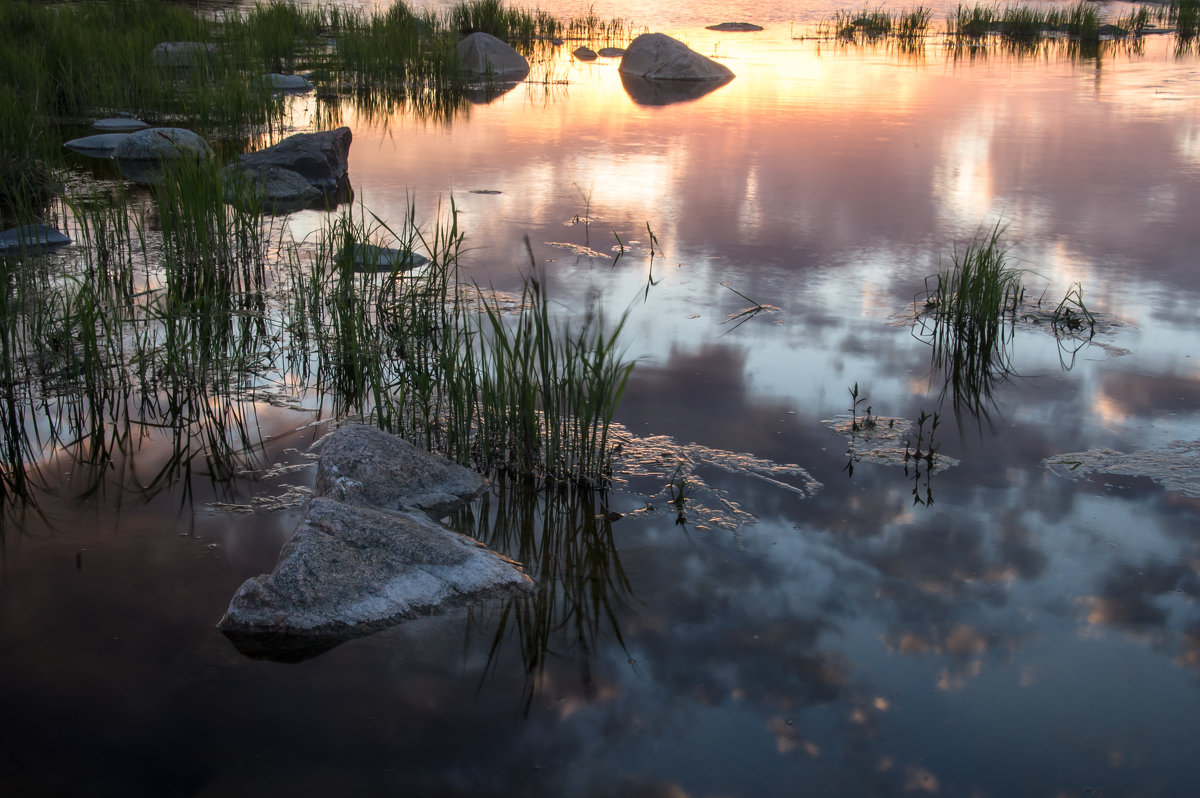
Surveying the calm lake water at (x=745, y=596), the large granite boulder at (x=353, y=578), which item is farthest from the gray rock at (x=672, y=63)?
the large granite boulder at (x=353, y=578)

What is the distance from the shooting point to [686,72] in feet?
47.4

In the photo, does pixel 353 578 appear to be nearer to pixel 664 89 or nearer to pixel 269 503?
pixel 269 503

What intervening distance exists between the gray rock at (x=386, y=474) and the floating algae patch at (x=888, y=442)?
146 cm

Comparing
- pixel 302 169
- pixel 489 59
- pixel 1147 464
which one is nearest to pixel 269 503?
pixel 1147 464

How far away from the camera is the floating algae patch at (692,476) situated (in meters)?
3.44

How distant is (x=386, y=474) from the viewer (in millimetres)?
3410

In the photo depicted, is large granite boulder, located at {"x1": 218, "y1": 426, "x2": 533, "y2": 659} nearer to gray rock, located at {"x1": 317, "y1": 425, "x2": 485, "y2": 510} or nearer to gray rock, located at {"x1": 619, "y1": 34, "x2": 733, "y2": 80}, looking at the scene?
gray rock, located at {"x1": 317, "y1": 425, "x2": 485, "y2": 510}

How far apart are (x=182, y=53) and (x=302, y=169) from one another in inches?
194

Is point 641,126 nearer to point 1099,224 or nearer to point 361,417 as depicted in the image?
point 1099,224

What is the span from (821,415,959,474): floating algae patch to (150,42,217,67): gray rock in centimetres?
916

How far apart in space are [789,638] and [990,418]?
1.88 meters

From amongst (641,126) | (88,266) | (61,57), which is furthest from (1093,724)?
(61,57)

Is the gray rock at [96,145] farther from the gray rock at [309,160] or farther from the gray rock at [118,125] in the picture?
the gray rock at [309,160]

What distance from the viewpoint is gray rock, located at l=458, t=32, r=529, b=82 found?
48.4 feet
